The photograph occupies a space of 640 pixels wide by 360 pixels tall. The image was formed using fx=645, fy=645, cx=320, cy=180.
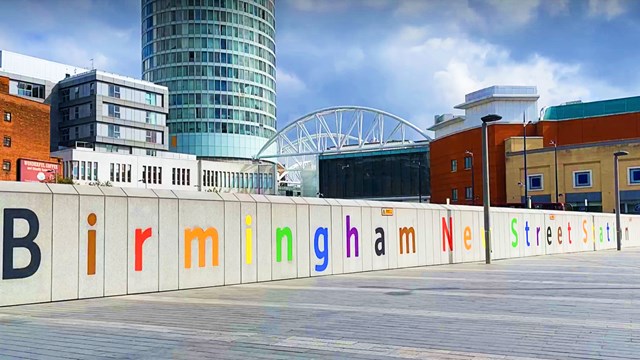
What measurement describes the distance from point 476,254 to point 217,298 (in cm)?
1615

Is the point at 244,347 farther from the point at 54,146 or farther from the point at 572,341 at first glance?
the point at 54,146

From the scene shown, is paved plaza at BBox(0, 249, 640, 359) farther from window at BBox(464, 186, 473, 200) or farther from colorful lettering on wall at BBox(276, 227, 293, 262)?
window at BBox(464, 186, 473, 200)

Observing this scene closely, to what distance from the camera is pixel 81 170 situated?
302 ft

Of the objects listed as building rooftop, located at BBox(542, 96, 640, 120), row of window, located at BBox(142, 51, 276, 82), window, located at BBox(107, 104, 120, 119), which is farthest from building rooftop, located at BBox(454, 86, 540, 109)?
row of window, located at BBox(142, 51, 276, 82)

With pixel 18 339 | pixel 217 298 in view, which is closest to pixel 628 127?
pixel 217 298

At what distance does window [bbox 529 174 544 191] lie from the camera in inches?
3083

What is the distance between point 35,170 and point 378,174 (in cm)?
7159

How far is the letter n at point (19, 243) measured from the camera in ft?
38.7

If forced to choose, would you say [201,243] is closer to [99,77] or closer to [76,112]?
[99,77]

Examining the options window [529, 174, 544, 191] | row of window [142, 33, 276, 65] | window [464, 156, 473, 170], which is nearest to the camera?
window [529, 174, 544, 191]

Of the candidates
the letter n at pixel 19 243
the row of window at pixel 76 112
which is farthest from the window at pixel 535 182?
the letter n at pixel 19 243

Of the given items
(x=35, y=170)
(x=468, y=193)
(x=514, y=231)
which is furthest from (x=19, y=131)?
(x=514, y=231)

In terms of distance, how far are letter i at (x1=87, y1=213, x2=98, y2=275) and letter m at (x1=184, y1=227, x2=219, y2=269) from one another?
2.38 meters

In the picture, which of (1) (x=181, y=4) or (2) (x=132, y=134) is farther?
(1) (x=181, y=4)
